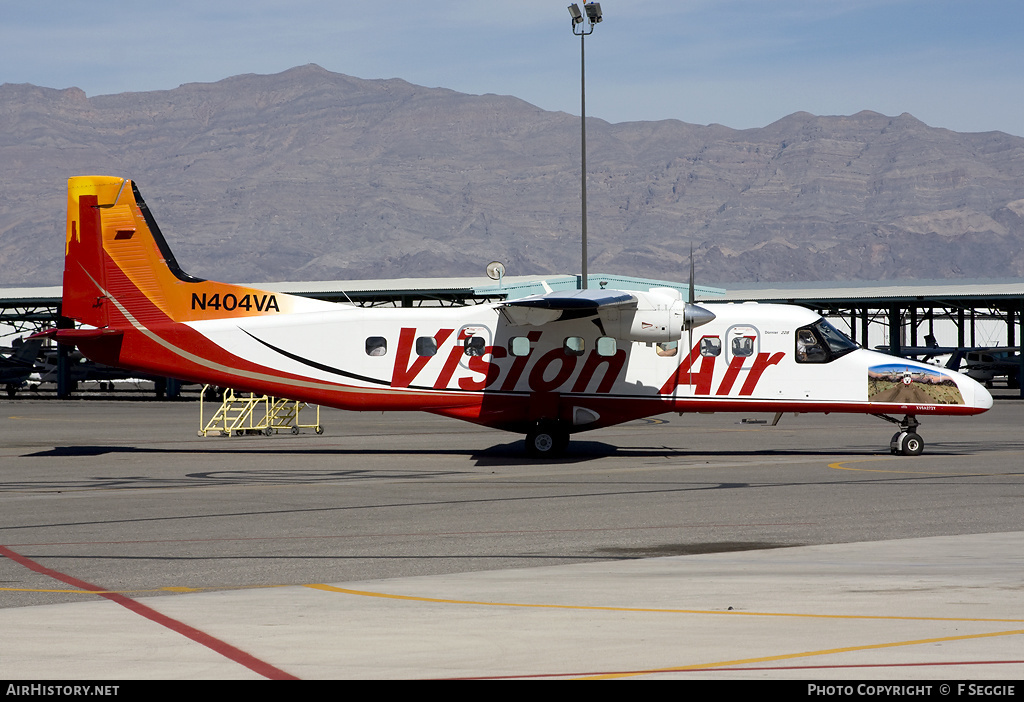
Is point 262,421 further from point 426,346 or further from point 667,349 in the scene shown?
point 667,349

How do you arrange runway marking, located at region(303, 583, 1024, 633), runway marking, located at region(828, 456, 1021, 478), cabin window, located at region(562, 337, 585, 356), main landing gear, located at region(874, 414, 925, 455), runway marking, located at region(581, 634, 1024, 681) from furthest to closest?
cabin window, located at region(562, 337, 585, 356) → main landing gear, located at region(874, 414, 925, 455) → runway marking, located at region(828, 456, 1021, 478) → runway marking, located at region(303, 583, 1024, 633) → runway marking, located at region(581, 634, 1024, 681)

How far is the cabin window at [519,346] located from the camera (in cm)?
2423

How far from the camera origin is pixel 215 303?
24.8m

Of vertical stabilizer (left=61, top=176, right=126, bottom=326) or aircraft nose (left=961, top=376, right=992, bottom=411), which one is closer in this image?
aircraft nose (left=961, top=376, right=992, bottom=411)

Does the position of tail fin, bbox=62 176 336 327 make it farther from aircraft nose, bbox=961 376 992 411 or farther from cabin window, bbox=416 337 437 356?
aircraft nose, bbox=961 376 992 411

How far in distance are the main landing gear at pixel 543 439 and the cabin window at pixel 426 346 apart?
9.10ft

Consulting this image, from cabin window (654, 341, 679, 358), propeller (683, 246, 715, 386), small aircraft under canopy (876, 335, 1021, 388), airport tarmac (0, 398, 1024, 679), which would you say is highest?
propeller (683, 246, 715, 386)

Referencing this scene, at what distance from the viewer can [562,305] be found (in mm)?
22188

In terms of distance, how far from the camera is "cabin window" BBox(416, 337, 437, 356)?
24.4 metres

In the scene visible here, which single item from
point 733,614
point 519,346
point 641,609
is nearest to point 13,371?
point 519,346

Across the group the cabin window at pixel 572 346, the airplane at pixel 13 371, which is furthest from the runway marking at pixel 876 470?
the airplane at pixel 13 371

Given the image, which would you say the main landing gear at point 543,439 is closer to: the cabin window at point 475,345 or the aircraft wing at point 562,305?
the cabin window at point 475,345

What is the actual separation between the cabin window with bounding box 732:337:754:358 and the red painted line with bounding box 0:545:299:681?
53.0 feet

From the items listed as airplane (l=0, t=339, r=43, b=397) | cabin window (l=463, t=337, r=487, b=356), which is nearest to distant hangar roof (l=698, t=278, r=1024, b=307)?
airplane (l=0, t=339, r=43, b=397)
